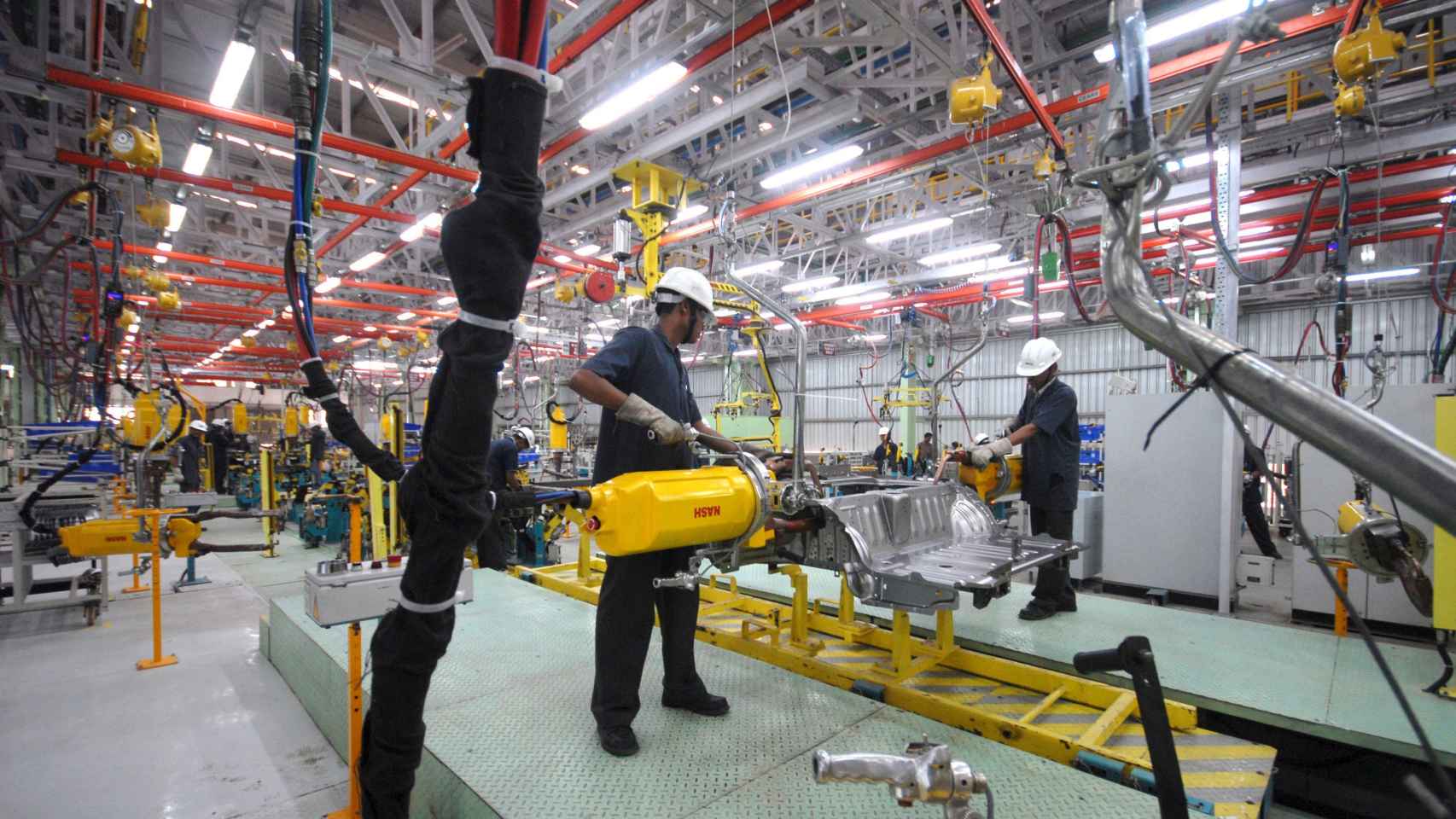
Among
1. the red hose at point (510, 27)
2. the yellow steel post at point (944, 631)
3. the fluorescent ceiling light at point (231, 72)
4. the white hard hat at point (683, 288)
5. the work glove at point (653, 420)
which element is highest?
the fluorescent ceiling light at point (231, 72)

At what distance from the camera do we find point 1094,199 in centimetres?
850

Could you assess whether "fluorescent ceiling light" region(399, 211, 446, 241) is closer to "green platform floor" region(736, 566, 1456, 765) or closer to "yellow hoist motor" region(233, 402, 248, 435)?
"green platform floor" region(736, 566, 1456, 765)

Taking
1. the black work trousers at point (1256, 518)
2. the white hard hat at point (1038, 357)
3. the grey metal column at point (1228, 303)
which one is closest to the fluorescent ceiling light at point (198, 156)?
the white hard hat at point (1038, 357)

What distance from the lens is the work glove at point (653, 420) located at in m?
2.30

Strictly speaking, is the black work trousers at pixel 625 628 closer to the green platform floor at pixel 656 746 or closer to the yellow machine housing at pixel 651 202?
the green platform floor at pixel 656 746

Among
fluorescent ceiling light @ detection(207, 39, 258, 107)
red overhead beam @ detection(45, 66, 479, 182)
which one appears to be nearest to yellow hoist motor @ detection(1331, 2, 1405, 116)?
red overhead beam @ detection(45, 66, 479, 182)

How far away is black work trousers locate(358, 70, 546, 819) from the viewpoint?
1.20 meters

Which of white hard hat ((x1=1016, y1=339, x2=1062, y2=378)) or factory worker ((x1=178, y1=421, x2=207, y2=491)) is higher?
white hard hat ((x1=1016, y1=339, x2=1062, y2=378))

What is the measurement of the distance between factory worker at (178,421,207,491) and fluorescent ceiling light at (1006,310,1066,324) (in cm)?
1711

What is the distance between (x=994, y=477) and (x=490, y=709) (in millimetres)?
3497

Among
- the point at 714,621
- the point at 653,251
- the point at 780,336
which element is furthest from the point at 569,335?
the point at 714,621

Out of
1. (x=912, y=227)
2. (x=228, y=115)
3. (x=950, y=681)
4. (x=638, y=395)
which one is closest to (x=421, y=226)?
(x=228, y=115)

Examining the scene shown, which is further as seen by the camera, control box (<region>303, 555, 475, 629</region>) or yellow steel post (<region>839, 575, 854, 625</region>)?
yellow steel post (<region>839, 575, 854, 625</region>)

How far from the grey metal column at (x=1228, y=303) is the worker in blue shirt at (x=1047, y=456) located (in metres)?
1.92
